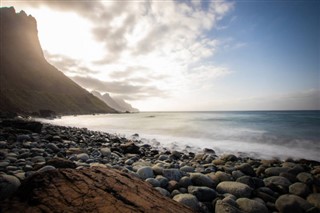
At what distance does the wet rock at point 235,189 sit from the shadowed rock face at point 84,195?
8.78 ft

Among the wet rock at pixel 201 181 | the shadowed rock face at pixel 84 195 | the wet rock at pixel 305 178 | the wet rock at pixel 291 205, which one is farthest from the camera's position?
the wet rock at pixel 305 178

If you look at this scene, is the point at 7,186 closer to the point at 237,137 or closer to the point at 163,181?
the point at 163,181

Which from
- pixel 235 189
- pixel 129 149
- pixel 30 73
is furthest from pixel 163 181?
pixel 30 73

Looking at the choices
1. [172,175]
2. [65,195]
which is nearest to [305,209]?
[172,175]

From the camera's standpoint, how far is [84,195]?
230 centimetres

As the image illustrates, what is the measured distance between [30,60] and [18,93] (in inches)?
2045

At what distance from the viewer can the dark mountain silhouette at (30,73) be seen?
3654 inches

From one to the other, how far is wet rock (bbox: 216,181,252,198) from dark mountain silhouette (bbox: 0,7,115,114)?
91646 millimetres

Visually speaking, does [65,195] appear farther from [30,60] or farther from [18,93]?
[30,60]

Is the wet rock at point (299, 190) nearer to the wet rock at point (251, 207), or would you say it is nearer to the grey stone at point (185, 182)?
the wet rock at point (251, 207)

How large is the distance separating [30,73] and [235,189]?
134362mm

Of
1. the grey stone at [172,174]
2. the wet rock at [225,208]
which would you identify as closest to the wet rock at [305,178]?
the wet rock at [225,208]

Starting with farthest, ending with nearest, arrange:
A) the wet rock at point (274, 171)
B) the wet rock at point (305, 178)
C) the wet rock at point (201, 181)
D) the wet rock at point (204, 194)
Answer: the wet rock at point (274, 171)
the wet rock at point (305, 178)
the wet rock at point (201, 181)
the wet rock at point (204, 194)

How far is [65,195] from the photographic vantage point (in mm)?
2254
